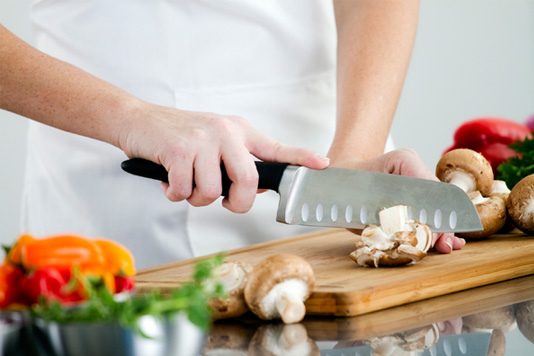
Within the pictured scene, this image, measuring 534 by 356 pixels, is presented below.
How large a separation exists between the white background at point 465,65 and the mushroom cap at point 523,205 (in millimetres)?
2747

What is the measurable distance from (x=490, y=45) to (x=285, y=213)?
323cm

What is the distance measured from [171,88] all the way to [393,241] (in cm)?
68

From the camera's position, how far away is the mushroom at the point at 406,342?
2.51 ft

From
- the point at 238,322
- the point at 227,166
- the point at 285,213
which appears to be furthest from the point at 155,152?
the point at 238,322

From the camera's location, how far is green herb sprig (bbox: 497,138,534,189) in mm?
1587

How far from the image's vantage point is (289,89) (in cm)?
165

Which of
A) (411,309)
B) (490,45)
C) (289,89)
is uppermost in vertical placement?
A: (490,45)

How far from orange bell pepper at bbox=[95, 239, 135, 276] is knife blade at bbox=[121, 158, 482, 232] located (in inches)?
19.4

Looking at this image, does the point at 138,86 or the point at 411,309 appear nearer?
the point at 411,309

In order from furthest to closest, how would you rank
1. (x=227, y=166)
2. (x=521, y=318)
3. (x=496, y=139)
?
(x=496, y=139)
(x=227, y=166)
(x=521, y=318)

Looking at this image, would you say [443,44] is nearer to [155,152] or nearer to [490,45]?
[490,45]

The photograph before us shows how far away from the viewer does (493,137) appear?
6.60 feet

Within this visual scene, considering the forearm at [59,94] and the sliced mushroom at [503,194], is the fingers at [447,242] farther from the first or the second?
the forearm at [59,94]

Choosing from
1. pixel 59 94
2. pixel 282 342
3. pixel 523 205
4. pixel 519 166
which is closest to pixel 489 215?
pixel 523 205
